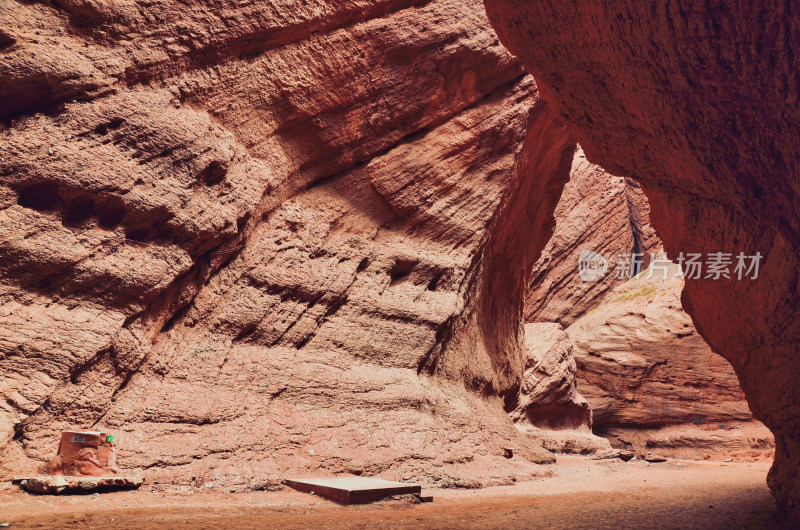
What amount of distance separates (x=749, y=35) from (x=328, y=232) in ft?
24.9

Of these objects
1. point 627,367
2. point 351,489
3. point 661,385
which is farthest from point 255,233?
point 661,385

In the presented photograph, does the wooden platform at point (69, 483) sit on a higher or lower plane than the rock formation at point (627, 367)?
lower

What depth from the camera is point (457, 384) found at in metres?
12.7

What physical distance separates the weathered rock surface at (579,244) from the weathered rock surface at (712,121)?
80.1 feet

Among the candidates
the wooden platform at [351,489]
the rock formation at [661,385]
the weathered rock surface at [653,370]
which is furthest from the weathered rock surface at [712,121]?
the weathered rock surface at [653,370]

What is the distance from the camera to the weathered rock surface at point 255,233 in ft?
25.4

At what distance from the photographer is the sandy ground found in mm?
5555

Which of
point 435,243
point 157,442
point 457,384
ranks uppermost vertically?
point 435,243

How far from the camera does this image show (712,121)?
221 inches

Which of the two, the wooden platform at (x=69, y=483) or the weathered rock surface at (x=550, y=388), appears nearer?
the wooden platform at (x=69, y=483)

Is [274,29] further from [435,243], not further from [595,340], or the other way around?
[595,340]

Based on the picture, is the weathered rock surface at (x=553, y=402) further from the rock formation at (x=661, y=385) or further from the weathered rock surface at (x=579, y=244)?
the weathered rock surface at (x=579, y=244)

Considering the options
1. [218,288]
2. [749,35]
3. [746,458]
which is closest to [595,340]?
[746,458]

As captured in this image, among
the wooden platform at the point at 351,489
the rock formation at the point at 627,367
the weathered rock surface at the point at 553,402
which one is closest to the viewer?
the wooden platform at the point at 351,489
